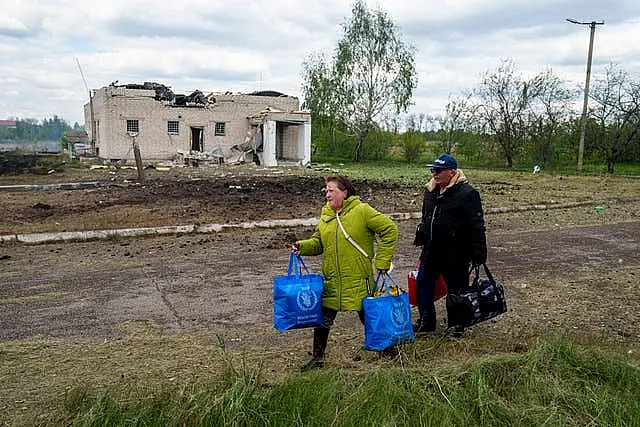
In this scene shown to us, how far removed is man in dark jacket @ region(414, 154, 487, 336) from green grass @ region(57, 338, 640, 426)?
3.44 ft

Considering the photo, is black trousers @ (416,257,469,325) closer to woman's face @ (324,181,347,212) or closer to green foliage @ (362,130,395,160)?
woman's face @ (324,181,347,212)

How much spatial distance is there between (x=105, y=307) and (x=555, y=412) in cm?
456

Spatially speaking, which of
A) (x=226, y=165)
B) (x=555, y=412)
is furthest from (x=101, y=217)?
(x=226, y=165)

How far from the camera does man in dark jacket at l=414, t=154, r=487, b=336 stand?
→ 4.91 m

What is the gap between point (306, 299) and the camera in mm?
4453

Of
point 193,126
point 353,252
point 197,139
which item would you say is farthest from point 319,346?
point 197,139

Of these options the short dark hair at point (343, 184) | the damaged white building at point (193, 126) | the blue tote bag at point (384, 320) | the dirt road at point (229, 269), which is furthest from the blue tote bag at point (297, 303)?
the damaged white building at point (193, 126)

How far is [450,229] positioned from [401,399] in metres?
1.70

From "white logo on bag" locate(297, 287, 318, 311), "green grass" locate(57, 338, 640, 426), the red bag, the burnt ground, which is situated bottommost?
the burnt ground

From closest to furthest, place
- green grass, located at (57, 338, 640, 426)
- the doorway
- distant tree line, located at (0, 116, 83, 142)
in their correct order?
green grass, located at (57, 338, 640, 426) < the doorway < distant tree line, located at (0, 116, 83, 142)

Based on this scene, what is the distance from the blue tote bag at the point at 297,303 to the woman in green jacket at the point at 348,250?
0.14 meters

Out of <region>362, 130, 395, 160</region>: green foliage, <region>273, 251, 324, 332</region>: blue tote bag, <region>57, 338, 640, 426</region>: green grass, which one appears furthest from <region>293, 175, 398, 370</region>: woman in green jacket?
<region>362, 130, 395, 160</region>: green foliage

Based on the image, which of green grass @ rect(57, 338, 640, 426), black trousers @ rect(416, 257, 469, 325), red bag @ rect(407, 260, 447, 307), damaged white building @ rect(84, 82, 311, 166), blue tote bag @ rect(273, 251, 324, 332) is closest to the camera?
green grass @ rect(57, 338, 640, 426)

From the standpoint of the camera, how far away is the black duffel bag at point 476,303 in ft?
16.0
